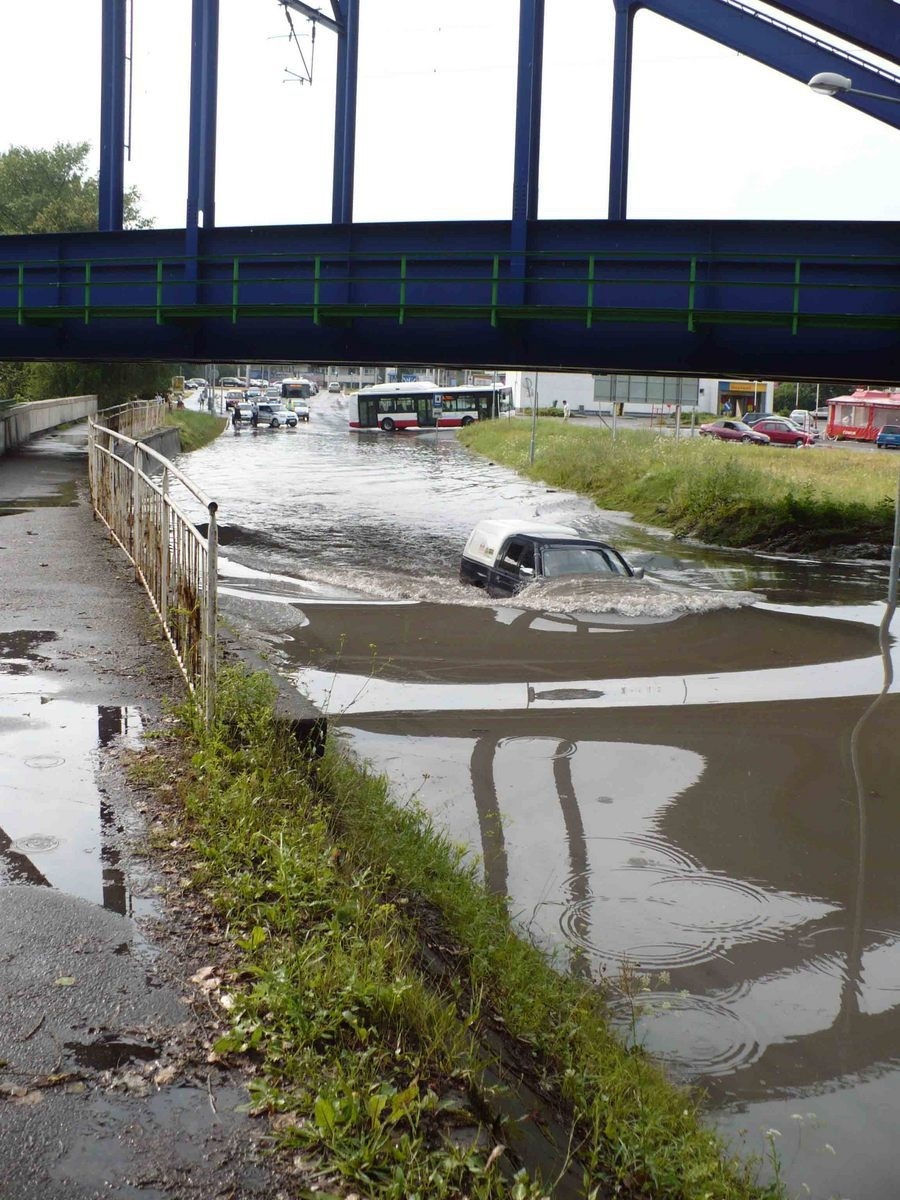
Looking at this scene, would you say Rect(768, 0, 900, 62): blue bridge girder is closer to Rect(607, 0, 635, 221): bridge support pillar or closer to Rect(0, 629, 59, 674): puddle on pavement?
Rect(607, 0, 635, 221): bridge support pillar

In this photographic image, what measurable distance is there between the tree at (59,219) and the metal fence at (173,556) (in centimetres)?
3070

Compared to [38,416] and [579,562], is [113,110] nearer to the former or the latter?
[38,416]

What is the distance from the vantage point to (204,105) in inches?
1177

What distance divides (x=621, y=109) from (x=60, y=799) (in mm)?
24965

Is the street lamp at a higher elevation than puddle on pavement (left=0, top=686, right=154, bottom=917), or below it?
higher

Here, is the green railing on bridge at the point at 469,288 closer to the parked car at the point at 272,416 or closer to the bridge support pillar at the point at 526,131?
the bridge support pillar at the point at 526,131

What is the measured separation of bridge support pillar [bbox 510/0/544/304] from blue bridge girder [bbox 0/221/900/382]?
0.24m

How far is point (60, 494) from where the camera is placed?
26.2m

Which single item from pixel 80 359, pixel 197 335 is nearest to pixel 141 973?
pixel 197 335

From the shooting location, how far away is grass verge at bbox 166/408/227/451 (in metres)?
63.2

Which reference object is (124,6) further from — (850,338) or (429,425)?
(429,425)

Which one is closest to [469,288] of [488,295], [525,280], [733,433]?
[488,295]

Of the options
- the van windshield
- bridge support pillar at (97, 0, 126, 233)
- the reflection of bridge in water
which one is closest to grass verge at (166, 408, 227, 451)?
bridge support pillar at (97, 0, 126, 233)

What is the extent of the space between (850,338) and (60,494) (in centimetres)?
1643
